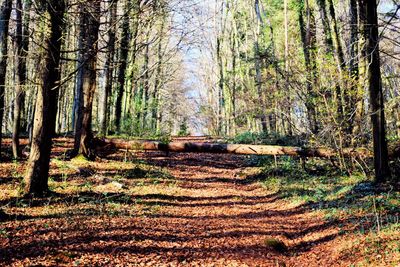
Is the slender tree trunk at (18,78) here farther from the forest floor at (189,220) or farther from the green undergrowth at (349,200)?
the green undergrowth at (349,200)

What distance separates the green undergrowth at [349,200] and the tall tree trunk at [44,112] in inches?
241

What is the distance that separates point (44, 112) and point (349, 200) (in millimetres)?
7261

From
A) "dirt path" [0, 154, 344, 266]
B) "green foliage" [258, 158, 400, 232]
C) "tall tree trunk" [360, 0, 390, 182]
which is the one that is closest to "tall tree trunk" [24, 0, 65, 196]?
"dirt path" [0, 154, 344, 266]

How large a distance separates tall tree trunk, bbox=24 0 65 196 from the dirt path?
0.67 meters

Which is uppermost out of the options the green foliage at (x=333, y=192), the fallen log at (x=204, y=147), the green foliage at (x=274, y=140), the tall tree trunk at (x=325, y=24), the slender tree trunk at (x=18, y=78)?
the tall tree trunk at (x=325, y=24)

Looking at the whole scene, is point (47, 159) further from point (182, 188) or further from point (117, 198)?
point (182, 188)

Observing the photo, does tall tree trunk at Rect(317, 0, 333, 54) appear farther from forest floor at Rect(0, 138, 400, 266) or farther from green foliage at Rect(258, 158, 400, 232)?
forest floor at Rect(0, 138, 400, 266)

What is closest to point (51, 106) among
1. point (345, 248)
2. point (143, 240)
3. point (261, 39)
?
point (143, 240)

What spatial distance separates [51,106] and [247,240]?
4974 millimetres

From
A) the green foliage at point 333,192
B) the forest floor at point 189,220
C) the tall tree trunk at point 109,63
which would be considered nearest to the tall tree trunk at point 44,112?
the forest floor at point 189,220

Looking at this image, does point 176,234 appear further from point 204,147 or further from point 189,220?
point 204,147

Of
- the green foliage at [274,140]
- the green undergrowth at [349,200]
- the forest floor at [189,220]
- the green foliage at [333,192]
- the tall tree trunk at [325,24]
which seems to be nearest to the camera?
the forest floor at [189,220]

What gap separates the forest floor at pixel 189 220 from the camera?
5.45 meters

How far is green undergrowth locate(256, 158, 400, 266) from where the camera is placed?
5.87 meters
